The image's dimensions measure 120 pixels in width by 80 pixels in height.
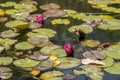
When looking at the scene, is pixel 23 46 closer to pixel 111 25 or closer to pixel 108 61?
pixel 108 61

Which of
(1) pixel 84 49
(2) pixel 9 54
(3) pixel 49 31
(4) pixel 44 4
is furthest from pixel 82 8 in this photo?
(2) pixel 9 54

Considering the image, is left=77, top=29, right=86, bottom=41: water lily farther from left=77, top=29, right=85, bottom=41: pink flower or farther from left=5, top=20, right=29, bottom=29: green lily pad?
left=5, top=20, right=29, bottom=29: green lily pad

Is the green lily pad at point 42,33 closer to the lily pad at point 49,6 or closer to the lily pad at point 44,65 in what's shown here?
the lily pad at point 44,65

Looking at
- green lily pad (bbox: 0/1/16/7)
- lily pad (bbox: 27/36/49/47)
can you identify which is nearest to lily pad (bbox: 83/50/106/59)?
lily pad (bbox: 27/36/49/47)

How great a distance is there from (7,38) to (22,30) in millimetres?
247

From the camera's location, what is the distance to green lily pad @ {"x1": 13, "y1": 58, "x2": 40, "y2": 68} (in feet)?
8.59

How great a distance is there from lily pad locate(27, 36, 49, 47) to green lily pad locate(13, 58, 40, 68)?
0.30 m

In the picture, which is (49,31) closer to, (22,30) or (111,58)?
(22,30)

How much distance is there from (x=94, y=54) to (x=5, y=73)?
0.80 meters

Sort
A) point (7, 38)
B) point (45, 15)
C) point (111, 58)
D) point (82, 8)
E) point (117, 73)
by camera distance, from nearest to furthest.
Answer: point (117, 73), point (111, 58), point (7, 38), point (45, 15), point (82, 8)

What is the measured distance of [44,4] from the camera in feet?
13.1

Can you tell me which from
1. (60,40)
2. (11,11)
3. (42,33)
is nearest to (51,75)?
(60,40)

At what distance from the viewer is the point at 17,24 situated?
3.37 metres

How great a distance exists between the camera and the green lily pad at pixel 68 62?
2602 mm
